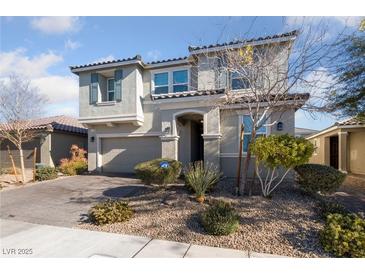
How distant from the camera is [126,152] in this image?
1400cm

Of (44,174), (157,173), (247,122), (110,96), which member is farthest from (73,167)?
(247,122)

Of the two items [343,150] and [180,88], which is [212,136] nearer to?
[180,88]

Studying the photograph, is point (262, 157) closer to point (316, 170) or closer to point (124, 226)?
point (316, 170)

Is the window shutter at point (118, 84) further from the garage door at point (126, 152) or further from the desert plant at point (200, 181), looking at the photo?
the desert plant at point (200, 181)

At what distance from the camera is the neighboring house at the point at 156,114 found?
405 inches

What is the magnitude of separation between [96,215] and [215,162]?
5.58 meters

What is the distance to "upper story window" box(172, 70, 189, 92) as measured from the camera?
12.6m

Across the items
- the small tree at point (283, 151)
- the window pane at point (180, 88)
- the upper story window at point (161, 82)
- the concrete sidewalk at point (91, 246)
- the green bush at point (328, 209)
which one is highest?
the upper story window at point (161, 82)

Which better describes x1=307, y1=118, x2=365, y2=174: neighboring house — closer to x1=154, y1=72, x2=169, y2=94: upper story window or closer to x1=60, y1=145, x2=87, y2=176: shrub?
x1=154, y1=72, x2=169, y2=94: upper story window

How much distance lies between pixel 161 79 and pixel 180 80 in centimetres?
120

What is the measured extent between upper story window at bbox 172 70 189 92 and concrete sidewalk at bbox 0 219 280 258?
8.90 metres

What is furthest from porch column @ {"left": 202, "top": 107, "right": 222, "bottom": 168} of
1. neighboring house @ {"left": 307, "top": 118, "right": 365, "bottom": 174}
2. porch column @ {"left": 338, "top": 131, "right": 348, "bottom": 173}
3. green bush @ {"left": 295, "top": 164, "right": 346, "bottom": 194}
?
porch column @ {"left": 338, "top": 131, "right": 348, "bottom": 173}

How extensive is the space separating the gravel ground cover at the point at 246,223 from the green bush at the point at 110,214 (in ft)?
0.53

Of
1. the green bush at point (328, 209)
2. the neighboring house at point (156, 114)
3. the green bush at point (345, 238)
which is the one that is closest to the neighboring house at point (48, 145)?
the neighboring house at point (156, 114)
